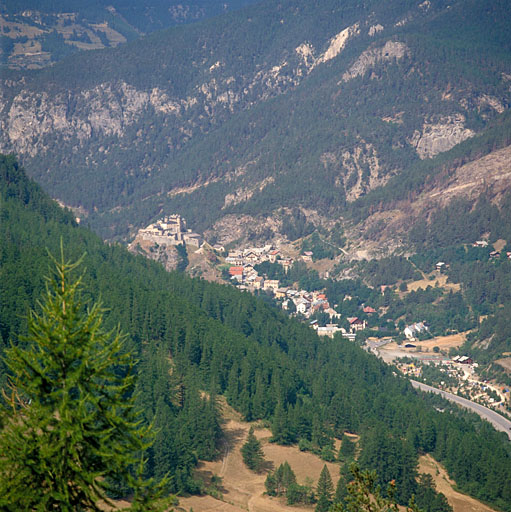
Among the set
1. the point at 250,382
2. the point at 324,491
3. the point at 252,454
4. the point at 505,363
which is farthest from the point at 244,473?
the point at 505,363

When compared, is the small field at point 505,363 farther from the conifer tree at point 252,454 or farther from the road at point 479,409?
the conifer tree at point 252,454

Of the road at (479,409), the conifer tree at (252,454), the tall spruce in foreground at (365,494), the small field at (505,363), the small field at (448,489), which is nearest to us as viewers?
the tall spruce in foreground at (365,494)

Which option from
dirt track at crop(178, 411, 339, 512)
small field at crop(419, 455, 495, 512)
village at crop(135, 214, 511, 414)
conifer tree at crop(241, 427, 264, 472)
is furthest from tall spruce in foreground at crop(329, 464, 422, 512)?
village at crop(135, 214, 511, 414)

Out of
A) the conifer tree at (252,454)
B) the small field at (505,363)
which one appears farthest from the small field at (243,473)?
the small field at (505,363)

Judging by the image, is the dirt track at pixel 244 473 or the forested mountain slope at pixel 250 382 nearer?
the dirt track at pixel 244 473

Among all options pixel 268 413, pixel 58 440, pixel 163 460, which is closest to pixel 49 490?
pixel 58 440

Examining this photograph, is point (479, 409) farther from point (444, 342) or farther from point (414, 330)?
point (414, 330)
